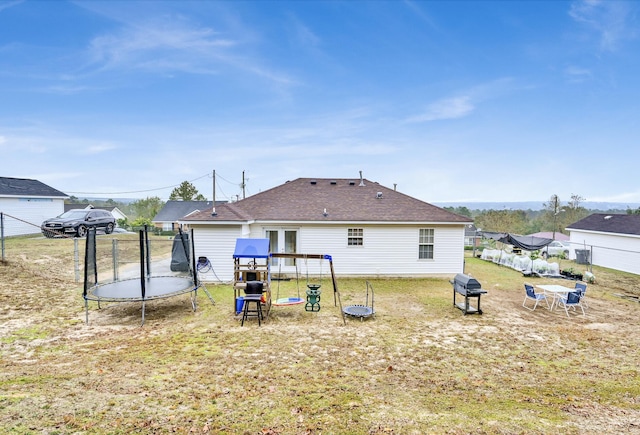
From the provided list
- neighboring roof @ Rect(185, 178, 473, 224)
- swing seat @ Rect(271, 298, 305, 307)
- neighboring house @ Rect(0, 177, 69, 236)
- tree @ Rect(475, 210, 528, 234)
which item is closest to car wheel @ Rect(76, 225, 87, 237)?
neighboring house @ Rect(0, 177, 69, 236)

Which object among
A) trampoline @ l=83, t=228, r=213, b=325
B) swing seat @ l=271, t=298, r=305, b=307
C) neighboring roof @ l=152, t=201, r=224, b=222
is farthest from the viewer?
neighboring roof @ l=152, t=201, r=224, b=222

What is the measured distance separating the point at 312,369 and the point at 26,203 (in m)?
30.2

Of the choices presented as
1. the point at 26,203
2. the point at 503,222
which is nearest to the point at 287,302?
the point at 26,203

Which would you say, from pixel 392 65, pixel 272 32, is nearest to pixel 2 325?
pixel 272 32

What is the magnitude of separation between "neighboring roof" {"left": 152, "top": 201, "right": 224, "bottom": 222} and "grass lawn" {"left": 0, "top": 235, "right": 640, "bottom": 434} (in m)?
35.2

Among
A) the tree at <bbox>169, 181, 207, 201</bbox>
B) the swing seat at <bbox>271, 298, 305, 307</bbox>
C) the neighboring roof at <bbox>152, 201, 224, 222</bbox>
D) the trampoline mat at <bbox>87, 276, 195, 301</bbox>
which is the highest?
the tree at <bbox>169, 181, 207, 201</bbox>

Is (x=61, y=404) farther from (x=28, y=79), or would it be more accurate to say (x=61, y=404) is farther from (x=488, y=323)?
(x=28, y=79)

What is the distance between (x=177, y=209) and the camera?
46.0 metres

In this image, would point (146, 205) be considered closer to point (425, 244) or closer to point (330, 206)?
point (330, 206)

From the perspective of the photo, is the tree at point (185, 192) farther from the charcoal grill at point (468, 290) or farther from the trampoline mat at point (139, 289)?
the charcoal grill at point (468, 290)

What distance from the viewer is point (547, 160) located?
26859 millimetres

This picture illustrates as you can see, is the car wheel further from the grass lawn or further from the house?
the house

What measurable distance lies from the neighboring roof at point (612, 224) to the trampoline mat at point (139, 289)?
2945cm

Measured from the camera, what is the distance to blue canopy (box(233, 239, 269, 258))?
9742 millimetres
